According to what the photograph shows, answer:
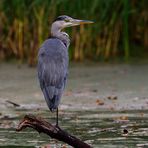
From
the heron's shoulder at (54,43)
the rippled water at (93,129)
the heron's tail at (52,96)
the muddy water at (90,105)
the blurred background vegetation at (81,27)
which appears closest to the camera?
the heron's tail at (52,96)

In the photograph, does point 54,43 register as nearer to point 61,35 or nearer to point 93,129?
point 61,35

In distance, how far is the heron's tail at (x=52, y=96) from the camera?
5836mm

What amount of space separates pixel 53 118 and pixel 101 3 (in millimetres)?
3287

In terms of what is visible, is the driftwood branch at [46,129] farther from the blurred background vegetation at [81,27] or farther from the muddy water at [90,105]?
the blurred background vegetation at [81,27]

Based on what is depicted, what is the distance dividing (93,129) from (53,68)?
0.87 m

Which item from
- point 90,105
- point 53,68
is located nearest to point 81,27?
point 90,105

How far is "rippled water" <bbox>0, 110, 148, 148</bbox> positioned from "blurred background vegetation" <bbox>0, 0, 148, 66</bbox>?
9.76 feet

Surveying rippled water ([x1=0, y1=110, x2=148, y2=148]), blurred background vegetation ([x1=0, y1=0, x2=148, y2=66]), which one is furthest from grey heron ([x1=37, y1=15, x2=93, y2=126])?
blurred background vegetation ([x1=0, y1=0, x2=148, y2=66])

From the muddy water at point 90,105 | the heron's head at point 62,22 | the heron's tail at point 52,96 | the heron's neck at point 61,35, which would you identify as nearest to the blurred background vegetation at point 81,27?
the muddy water at point 90,105

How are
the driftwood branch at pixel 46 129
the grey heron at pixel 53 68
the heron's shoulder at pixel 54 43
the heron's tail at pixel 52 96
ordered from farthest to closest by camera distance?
the heron's shoulder at pixel 54 43, the grey heron at pixel 53 68, the heron's tail at pixel 52 96, the driftwood branch at pixel 46 129

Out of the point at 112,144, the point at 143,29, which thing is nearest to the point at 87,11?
the point at 143,29

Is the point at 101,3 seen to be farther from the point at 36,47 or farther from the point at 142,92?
the point at 142,92

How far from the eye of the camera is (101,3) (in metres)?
10.6

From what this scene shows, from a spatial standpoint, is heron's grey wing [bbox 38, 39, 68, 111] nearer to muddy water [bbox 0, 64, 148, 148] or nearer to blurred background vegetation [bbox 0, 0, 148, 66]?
muddy water [bbox 0, 64, 148, 148]
